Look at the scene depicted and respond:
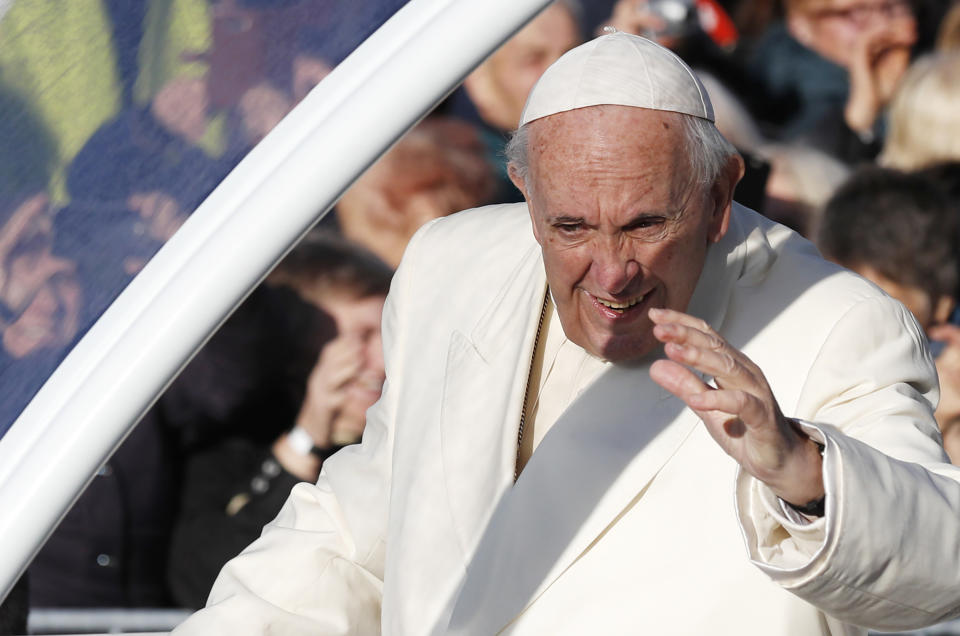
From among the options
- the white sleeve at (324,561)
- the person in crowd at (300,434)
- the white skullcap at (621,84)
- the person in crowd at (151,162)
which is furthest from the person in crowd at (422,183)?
the person in crowd at (151,162)

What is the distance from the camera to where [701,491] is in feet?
6.93

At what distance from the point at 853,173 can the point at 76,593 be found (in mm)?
3084

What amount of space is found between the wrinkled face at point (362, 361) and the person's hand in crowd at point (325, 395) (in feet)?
0.05

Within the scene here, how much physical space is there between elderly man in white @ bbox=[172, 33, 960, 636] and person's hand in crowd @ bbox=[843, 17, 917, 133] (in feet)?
7.73

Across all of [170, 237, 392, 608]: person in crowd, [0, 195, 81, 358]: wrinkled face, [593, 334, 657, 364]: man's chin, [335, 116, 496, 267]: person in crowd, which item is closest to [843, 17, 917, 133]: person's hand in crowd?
[335, 116, 496, 267]: person in crowd

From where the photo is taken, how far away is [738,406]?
1490 millimetres

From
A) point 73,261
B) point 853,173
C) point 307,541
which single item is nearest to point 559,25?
point 853,173

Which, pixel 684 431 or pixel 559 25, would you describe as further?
pixel 559 25

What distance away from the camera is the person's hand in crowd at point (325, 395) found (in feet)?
14.6

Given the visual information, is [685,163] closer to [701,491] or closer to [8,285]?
[701,491]

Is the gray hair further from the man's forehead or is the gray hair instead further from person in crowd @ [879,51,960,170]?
person in crowd @ [879,51,960,170]

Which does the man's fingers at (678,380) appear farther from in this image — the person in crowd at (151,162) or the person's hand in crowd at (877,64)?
the person's hand in crowd at (877,64)

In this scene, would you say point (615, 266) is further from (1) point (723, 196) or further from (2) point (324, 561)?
(2) point (324, 561)

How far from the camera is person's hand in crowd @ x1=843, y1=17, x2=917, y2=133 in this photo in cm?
453
